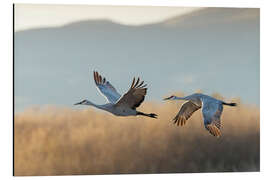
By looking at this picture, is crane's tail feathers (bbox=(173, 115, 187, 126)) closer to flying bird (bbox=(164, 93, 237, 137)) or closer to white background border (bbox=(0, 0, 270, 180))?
flying bird (bbox=(164, 93, 237, 137))

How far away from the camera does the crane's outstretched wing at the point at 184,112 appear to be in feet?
20.2

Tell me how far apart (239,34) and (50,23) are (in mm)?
2101

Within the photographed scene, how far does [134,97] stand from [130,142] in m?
0.62

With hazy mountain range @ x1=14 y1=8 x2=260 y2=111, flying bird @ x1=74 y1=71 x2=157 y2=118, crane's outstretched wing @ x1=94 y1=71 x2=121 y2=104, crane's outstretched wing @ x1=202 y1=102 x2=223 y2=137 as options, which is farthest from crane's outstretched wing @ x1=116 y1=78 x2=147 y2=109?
crane's outstretched wing @ x1=202 y1=102 x2=223 y2=137

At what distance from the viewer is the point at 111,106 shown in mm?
5945

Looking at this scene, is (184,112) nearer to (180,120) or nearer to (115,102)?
(180,120)

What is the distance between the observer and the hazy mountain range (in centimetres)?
599

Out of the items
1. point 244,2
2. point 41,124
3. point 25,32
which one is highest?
point 244,2

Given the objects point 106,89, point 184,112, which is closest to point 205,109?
point 184,112

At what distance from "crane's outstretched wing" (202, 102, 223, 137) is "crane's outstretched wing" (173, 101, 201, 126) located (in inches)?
7.6
